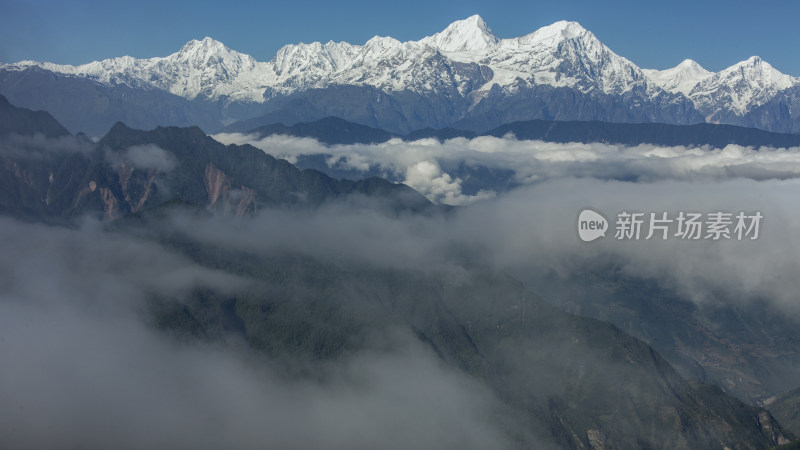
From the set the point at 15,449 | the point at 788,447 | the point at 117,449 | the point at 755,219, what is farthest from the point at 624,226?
the point at 15,449

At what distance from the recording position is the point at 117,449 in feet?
644

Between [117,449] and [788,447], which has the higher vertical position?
[788,447]

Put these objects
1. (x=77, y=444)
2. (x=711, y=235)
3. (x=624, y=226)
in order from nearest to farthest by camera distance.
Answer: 1. (x=624, y=226)
2. (x=711, y=235)
3. (x=77, y=444)

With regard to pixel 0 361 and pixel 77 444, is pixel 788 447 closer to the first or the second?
pixel 77 444

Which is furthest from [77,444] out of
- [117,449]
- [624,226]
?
[624,226]

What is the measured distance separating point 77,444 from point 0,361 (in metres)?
37.3

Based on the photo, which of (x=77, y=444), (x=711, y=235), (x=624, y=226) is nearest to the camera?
(x=624, y=226)

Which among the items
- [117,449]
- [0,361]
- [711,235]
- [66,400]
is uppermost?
[711,235]

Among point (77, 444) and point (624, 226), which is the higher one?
point (624, 226)

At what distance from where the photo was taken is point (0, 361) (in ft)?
641

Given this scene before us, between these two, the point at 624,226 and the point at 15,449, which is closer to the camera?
the point at 624,226

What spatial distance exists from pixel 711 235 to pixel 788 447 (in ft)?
251

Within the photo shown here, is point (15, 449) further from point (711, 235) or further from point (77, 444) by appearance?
point (711, 235)

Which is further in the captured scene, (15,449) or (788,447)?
(788,447)
